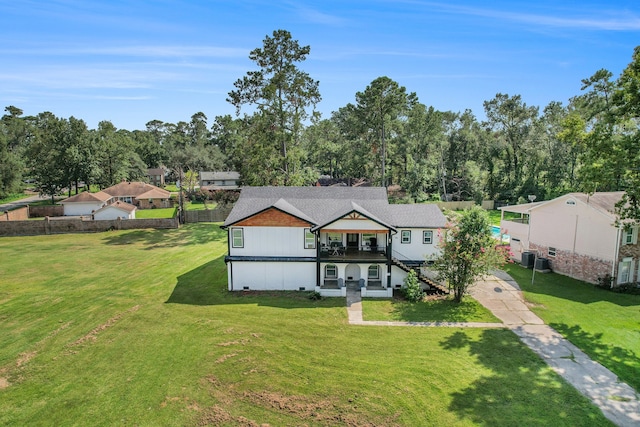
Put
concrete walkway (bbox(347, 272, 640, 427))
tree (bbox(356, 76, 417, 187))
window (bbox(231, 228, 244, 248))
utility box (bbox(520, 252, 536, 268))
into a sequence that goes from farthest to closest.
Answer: tree (bbox(356, 76, 417, 187))
utility box (bbox(520, 252, 536, 268))
window (bbox(231, 228, 244, 248))
concrete walkway (bbox(347, 272, 640, 427))

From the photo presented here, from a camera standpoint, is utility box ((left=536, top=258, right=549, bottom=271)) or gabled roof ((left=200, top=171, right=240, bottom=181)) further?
gabled roof ((left=200, top=171, right=240, bottom=181))

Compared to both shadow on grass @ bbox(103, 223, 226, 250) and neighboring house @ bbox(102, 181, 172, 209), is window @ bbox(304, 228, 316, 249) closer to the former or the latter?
shadow on grass @ bbox(103, 223, 226, 250)

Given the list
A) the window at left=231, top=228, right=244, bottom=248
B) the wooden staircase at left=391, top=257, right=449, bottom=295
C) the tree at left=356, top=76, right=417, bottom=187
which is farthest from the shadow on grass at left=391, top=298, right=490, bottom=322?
the tree at left=356, top=76, right=417, bottom=187

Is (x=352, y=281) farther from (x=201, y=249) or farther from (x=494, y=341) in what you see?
(x=201, y=249)

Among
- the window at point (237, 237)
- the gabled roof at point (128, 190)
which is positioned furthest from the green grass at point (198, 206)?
the window at point (237, 237)

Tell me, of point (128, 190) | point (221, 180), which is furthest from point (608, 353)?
point (221, 180)

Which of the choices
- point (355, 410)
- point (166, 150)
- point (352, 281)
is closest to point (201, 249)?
point (352, 281)

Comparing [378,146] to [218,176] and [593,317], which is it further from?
[593,317]

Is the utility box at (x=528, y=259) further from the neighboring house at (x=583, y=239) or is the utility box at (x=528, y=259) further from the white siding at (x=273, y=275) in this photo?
the white siding at (x=273, y=275)
